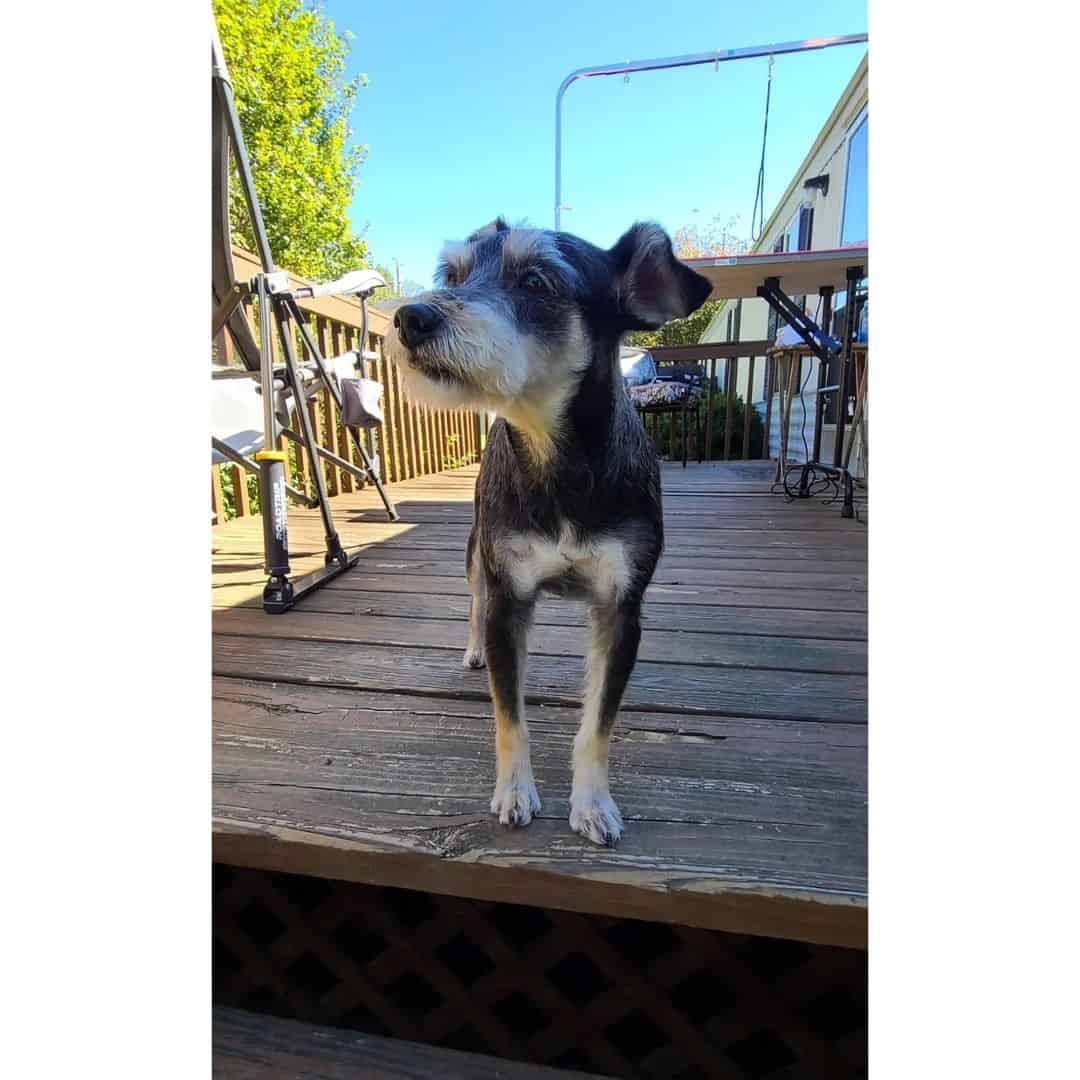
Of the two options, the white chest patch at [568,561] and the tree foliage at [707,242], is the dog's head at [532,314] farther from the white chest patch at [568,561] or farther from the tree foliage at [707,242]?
the tree foliage at [707,242]

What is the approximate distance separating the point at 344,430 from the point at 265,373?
2751 mm

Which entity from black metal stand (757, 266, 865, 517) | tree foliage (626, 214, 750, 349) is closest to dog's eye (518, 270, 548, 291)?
black metal stand (757, 266, 865, 517)

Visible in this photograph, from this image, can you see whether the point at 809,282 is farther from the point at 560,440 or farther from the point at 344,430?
the point at 560,440

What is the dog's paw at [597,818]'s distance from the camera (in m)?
1.28

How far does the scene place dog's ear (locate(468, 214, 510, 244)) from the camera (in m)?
1.66

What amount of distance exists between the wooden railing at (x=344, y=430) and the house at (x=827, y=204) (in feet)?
11.9

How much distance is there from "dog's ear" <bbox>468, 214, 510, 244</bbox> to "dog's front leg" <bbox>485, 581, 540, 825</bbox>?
0.91 metres

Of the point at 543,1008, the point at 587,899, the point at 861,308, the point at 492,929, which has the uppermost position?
the point at 861,308

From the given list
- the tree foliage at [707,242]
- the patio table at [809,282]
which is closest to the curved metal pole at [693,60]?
the patio table at [809,282]

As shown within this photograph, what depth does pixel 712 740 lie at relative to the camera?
1653 millimetres

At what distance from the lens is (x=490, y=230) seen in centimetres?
171
